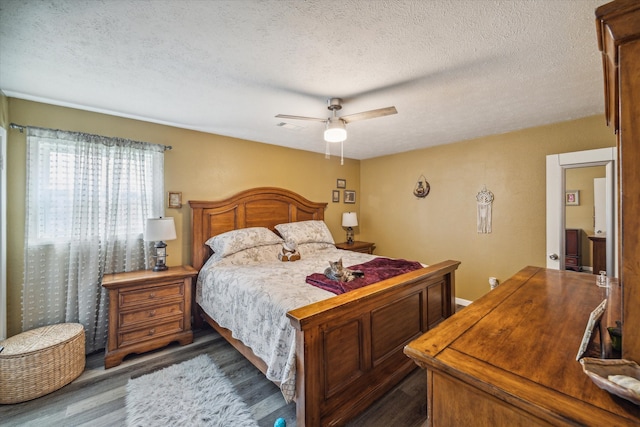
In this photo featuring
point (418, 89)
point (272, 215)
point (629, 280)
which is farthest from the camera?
point (272, 215)

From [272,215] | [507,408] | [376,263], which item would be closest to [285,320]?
[507,408]

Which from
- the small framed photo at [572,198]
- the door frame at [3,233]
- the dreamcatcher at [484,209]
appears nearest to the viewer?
the door frame at [3,233]

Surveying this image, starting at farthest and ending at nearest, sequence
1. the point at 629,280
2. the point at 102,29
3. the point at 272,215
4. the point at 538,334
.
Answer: the point at 272,215, the point at 102,29, the point at 538,334, the point at 629,280

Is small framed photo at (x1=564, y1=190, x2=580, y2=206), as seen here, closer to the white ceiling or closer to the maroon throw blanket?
the white ceiling

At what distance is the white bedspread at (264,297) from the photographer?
1.71 metres

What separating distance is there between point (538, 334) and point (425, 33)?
5.14 feet

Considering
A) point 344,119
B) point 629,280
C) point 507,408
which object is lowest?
point 507,408

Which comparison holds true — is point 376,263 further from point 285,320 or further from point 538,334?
point 538,334

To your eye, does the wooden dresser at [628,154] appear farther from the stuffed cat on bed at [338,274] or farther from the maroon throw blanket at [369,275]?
the stuffed cat on bed at [338,274]

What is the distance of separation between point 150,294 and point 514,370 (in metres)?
2.86


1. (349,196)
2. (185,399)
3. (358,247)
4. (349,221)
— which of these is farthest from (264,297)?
(349,196)

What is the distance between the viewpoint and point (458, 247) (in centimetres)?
389

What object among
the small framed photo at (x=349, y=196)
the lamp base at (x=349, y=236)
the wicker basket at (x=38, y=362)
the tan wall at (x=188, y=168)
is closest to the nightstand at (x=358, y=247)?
the lamp base at (x=349, y=236)

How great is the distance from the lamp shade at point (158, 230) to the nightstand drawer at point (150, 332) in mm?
838
